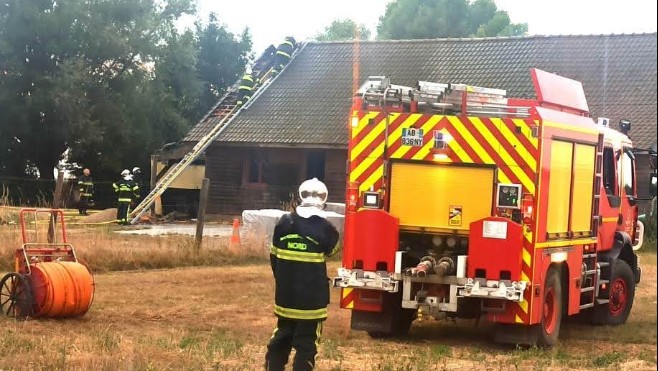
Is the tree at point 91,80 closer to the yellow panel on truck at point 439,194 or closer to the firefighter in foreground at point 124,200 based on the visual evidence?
the firefighter in foreground at point 124,200

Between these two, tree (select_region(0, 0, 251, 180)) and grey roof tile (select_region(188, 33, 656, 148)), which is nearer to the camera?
grey roof tile (select_region(188, 33, 656, 148))

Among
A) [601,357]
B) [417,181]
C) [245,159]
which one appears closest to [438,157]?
[417,181]

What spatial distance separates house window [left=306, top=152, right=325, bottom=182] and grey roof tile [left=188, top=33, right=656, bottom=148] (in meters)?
1.15

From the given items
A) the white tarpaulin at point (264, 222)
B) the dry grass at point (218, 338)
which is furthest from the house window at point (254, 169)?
the dry grass at point (218, 338)

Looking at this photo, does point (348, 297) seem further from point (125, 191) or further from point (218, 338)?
point (125, 191)

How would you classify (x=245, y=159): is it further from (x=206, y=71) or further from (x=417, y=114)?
(x=417, y=114)

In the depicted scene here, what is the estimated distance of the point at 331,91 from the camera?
108 ft

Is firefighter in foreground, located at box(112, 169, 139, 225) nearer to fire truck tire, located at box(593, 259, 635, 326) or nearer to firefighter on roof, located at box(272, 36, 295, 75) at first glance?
firefighter on roof, located at box(272, 36, 295, 75)

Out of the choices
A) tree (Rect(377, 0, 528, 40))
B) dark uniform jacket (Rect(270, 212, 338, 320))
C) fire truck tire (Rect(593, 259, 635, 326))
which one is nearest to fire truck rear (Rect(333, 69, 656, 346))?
fire truck tire (Rect(593, 259, 635, 326))

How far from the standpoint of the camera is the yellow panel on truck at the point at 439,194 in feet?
31.1

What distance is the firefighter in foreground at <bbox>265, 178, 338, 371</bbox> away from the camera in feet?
23.1

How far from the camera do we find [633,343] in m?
10.4

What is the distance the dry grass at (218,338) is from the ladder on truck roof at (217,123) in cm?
1308

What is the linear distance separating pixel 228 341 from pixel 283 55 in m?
25.9
